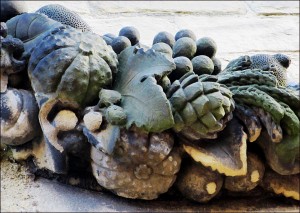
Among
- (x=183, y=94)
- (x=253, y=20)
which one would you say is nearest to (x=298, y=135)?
(x=183, y=94)

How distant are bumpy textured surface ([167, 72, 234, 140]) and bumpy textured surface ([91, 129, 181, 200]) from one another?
1.5 inches

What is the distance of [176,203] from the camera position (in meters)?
0.85

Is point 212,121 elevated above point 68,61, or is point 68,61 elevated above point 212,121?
point 68,61

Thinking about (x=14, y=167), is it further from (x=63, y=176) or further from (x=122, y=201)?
(x=122, y=201)

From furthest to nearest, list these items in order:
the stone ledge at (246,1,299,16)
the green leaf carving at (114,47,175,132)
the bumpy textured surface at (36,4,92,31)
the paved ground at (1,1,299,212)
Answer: the stone ledge at (246,1,299,16) → the paved ground at (1,1,299,212) → the bumpy textured surface at (36,4,92,31) → the green leaf carving at (114,47,175,132)

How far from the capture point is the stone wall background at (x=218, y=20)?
176 centimetres

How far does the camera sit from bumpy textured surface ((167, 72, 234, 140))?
0.74 m

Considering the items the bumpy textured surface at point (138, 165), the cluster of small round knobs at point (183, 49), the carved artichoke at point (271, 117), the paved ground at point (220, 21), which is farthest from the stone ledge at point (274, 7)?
the bumpy textured surface at point (138, 165)

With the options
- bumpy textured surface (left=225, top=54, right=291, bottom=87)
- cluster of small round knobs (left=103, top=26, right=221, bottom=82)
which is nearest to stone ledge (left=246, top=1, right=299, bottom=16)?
bumpy textured surface (left=225, top=54, right=291, bottom=87)

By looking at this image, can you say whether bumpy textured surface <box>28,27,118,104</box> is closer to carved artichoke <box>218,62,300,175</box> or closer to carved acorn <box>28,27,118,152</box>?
carved acorn <box>28,27,118,152</box>

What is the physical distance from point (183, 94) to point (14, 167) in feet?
1.05

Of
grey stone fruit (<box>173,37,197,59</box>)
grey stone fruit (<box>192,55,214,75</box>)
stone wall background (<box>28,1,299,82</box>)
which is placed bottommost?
stone wall background (<box>28,1,299,82</box>)

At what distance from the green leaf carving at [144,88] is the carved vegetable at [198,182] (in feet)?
0.35

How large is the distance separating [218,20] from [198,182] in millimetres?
1264
